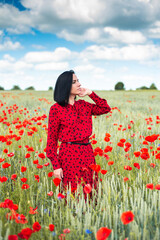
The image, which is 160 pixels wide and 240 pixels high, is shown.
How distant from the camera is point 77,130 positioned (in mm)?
2066

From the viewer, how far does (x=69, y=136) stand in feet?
6.76

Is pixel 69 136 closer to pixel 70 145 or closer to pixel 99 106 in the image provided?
pixel 70 145

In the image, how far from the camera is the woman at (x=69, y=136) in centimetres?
205

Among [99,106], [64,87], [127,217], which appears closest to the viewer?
[127,217]

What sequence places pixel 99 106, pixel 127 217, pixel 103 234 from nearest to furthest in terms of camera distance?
pixel 103 234 → pixel 127 217 → pixel 99 106

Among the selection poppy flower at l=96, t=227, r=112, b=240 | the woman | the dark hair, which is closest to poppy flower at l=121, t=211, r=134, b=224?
poppy flower at l=96, t=227, r=112, b=240

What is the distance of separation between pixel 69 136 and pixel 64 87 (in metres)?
0.46

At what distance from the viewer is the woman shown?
Answer: 205 centimetres

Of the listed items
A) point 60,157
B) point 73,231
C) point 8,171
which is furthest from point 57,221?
point 8,171

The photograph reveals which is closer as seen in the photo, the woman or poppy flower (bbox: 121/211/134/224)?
poppy flower (bbox: 121/211/134/224)

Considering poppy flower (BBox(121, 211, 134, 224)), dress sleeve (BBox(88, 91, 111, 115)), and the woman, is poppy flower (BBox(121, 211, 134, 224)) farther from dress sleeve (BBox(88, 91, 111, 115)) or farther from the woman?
dress sleeve (BBox(88, 91, 111, 115))

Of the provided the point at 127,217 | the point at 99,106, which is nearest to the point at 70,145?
the point at 99,106

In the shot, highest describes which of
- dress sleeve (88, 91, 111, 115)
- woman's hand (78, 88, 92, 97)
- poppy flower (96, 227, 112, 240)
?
woman's hand (78, 88, 92, 97)

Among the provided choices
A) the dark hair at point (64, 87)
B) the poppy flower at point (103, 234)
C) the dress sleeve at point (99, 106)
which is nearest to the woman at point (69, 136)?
the dark hair at point (64, 87)
